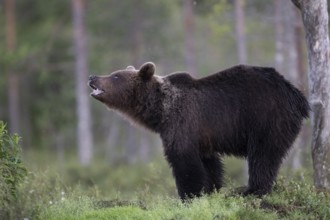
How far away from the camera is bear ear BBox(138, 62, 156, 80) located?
Result: 1042 cm

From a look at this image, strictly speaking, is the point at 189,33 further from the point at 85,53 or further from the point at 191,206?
the point at 191,206

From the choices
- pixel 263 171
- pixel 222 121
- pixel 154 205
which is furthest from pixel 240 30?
pixel 154 205

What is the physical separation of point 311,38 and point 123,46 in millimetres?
26161

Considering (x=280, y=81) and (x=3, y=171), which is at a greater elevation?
(x=280, y=81)

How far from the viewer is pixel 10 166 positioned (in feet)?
28.6

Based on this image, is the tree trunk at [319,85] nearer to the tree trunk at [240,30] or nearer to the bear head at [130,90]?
the bear head at [130,90]

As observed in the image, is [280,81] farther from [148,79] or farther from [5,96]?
[5,96]

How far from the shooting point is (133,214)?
28.9 ft

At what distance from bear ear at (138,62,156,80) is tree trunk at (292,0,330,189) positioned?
2.50 metres

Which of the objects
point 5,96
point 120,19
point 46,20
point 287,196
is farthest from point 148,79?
point 5,96

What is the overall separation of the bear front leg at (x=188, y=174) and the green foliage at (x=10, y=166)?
217 centimetres

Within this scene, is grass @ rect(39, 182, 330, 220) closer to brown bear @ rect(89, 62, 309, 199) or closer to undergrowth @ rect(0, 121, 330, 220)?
undergrowth @ rect(0, 121, 330, 220)

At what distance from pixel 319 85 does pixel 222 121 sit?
1755mm

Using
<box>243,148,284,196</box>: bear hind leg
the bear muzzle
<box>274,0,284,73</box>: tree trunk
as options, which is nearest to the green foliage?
the bear muzzle
